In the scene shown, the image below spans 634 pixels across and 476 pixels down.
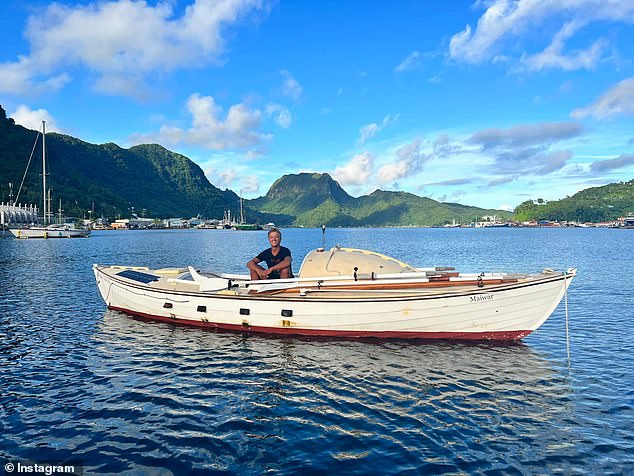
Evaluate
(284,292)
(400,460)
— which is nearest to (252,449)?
(400,460)

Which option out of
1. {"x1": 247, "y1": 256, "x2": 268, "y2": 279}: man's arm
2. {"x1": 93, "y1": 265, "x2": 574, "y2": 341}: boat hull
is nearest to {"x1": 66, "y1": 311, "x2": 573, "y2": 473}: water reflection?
{"x1": 93, "y1": 265, "x2": 574, "y2": 341}: boat hull

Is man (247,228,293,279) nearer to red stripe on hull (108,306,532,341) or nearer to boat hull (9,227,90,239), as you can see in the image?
red stripe on hull (108,306,532,341)

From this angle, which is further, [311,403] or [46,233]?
[46,233]

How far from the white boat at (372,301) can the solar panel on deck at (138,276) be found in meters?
1.97

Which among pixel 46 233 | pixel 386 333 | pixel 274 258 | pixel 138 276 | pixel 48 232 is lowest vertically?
pixel 386 333

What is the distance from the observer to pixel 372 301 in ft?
47.9

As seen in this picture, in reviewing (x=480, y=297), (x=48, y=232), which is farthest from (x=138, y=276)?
(x=48, y=232)

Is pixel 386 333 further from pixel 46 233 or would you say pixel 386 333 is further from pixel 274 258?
pixel 46 233

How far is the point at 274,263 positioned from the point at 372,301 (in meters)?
4.72

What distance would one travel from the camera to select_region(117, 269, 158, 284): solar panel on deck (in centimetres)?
1955

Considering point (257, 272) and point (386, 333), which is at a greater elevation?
point (257, 272)

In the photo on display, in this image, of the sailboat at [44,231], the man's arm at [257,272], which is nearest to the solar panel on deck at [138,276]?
the man's arm at [257,272]

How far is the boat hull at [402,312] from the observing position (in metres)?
14.1

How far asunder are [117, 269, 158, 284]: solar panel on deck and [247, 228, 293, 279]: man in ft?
20.3
